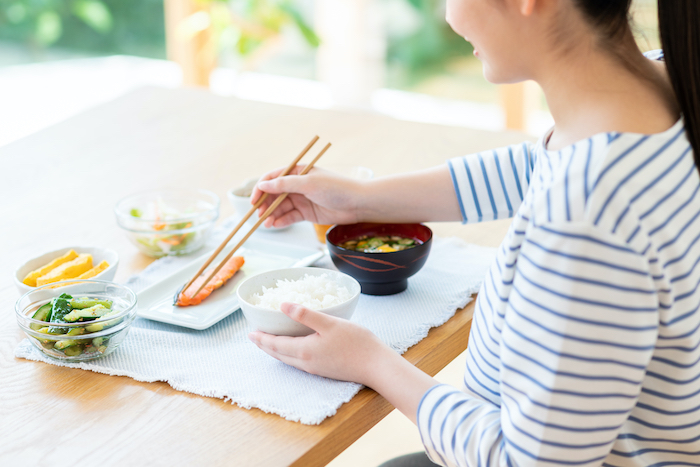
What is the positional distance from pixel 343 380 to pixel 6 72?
4.10 meters

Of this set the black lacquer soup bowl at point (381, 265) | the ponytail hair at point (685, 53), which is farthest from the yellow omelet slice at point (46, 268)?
the ponytail hair at point (685, 53)

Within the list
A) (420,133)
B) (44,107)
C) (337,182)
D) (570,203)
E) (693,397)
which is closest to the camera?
(570,203)

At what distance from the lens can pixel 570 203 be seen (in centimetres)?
69

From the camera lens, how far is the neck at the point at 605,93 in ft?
2.49

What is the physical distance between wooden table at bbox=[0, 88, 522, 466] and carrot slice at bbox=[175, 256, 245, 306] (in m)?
0.18

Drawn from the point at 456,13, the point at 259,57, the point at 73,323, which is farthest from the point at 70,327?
the point at 259,57

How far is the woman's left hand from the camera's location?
2.98ft

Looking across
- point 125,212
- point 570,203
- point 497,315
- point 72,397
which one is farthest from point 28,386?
point 570,203

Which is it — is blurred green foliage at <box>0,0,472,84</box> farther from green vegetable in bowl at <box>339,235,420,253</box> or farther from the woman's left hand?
the woman's left hand

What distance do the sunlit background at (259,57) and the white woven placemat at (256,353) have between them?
254cm

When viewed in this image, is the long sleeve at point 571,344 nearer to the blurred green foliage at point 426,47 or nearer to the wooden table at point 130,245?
the wooden table at point 130,245

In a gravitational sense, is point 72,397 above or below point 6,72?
above

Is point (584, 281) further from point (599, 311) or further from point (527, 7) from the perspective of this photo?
point (527, 7)

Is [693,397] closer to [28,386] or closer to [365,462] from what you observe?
[28,386]
